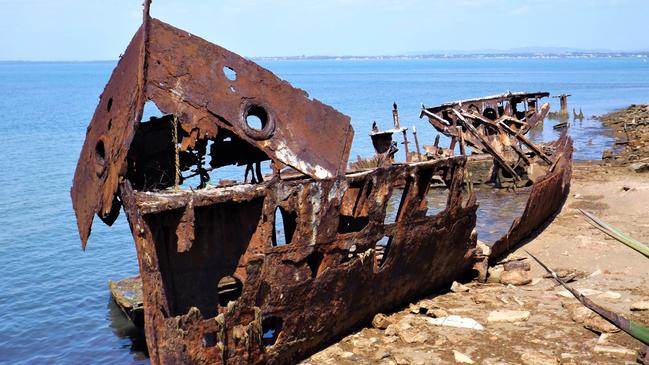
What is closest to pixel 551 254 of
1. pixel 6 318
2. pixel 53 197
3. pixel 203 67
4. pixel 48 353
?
pixel 203 67

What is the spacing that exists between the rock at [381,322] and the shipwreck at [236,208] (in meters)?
0.08

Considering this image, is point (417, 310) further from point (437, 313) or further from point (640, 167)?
point (640, 167)

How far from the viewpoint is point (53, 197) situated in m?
20.1

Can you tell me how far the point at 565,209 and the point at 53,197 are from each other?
46.0 feet

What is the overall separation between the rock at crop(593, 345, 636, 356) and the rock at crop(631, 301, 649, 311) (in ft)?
4.31

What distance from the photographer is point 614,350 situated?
6.71 metres

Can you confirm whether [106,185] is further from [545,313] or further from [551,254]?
[551,254]

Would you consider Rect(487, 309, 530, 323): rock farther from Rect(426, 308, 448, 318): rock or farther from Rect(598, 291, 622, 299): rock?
Rect(598, 291, 622, 299): rock

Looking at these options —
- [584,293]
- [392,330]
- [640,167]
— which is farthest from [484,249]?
[640,167]

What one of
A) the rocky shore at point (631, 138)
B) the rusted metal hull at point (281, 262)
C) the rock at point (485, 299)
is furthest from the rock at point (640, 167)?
the rusted metal hull at point (281, 262)

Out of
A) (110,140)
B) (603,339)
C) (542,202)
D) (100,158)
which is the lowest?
(603,339)

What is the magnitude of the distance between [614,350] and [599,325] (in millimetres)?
627

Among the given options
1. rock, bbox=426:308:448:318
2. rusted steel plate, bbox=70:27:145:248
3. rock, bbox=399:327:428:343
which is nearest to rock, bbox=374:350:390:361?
rock, bbox=399:327:428:343

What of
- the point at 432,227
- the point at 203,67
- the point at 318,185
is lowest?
the point at 432,227
